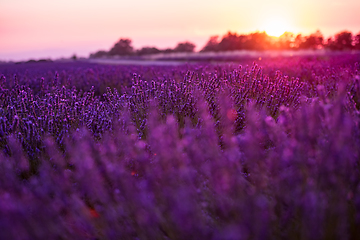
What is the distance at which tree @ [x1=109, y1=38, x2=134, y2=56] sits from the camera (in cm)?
5516

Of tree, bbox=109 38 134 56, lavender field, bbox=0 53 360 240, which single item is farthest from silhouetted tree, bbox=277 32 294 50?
lavender field, bbox=0 53 360 240

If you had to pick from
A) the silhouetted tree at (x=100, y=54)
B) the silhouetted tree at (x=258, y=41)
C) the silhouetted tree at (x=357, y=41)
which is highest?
the silhouetted tree at (x=100, y=54)

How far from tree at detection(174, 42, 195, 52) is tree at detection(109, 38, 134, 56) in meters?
11.6

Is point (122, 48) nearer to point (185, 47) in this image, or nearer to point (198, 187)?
point (185, 47)

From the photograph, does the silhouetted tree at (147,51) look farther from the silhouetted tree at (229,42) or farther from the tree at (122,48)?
the silhouetted tree at (229,42)

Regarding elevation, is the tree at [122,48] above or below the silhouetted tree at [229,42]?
above

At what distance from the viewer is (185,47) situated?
1970 inches

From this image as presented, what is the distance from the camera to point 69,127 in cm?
272

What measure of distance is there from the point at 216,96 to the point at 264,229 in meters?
2.38

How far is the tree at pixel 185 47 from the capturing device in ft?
162

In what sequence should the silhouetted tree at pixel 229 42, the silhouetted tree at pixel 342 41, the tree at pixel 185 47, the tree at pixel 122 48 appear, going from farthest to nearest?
1. the tree at pixel 122 48
2. the tree at pixel 185 47
3. the silhouetted tree at pixel 229 42
4. the silhouetted tree at pixel 342 41

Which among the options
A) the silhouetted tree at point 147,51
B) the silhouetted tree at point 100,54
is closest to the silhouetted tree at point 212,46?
the silhouetted tree at point 147,51

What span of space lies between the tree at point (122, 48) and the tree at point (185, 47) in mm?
11622

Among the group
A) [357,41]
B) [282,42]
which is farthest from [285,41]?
[357,41]
